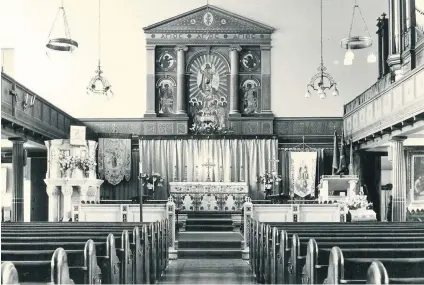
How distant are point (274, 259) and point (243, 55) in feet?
53.2

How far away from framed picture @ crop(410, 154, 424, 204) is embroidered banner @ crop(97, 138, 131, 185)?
971cm

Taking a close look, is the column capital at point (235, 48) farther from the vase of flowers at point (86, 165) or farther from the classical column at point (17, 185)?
the classical column at point (17, 185)

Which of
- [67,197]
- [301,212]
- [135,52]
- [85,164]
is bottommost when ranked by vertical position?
[301,212]

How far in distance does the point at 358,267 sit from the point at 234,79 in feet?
60.7

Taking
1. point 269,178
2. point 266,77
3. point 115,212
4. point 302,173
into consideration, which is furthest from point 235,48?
→ point 115,212

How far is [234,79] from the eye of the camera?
2248cm

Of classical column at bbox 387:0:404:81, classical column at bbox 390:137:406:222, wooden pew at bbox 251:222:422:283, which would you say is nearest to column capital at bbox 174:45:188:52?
classical column at bbox 387:0:404:81

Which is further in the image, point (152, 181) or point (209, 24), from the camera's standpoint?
point (209, 24)

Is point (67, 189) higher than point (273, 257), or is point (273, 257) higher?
point (67, 189)

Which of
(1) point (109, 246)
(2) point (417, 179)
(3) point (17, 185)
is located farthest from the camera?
(2) point (417, 179)

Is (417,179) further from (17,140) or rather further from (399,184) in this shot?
(17,140)

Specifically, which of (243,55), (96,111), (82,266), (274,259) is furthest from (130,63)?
(82,266)

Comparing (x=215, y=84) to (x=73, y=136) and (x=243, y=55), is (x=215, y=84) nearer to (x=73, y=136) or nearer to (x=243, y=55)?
(x=243, y=55)

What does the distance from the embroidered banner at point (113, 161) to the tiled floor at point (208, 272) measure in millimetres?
9637
